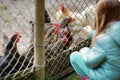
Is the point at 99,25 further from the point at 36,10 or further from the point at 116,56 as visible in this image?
the point at 36,10

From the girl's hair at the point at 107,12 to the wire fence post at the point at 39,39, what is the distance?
0.65 m

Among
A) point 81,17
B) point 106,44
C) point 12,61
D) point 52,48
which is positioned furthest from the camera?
point 81,17

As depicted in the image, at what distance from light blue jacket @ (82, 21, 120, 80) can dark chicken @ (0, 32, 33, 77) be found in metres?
0.87

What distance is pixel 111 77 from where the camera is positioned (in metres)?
2.91

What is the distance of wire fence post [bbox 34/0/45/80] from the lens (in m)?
3.16

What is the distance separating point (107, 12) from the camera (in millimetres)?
2783

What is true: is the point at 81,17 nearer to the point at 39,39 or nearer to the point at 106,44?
the point at 39,39

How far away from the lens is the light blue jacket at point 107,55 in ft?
8.97

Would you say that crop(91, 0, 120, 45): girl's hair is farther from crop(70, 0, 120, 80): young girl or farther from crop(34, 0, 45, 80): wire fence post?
crop(34, 0, 45, 80): wire fence post

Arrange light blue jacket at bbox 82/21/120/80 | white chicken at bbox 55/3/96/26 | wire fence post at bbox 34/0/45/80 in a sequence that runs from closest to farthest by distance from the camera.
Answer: light blue jacket at bbox 82/21/120/80 < wire fence post at bbox 34/0/45/80 < white chicken at bbox 55/3/96/26

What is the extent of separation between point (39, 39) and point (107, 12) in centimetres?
86

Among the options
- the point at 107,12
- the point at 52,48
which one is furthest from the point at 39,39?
the point at 107,12

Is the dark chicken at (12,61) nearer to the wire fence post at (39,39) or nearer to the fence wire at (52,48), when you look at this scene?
the fence wire at (52,48)

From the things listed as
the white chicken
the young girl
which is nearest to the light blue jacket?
the young girl
